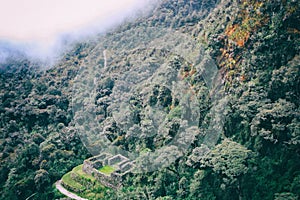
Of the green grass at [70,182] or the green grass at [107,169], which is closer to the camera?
the green grass at [107,169]

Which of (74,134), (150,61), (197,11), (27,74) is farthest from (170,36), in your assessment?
(27,74)

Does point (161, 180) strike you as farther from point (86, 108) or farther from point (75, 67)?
point (75, 67)

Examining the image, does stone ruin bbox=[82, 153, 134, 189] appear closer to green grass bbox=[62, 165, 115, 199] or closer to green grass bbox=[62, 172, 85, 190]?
green grass bbox=[62, 165, 115, 199]

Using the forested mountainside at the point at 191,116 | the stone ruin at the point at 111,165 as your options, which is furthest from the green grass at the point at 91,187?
the forested mountainside at the point at 191,116

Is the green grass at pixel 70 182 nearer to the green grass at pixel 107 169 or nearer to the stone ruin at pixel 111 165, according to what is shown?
the stone ruin at pixel 111 165

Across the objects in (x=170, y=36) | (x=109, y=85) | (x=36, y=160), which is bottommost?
(x=36, y=160)

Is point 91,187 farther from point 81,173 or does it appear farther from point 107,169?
point 81,173

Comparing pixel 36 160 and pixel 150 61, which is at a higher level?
pixel 150 61
